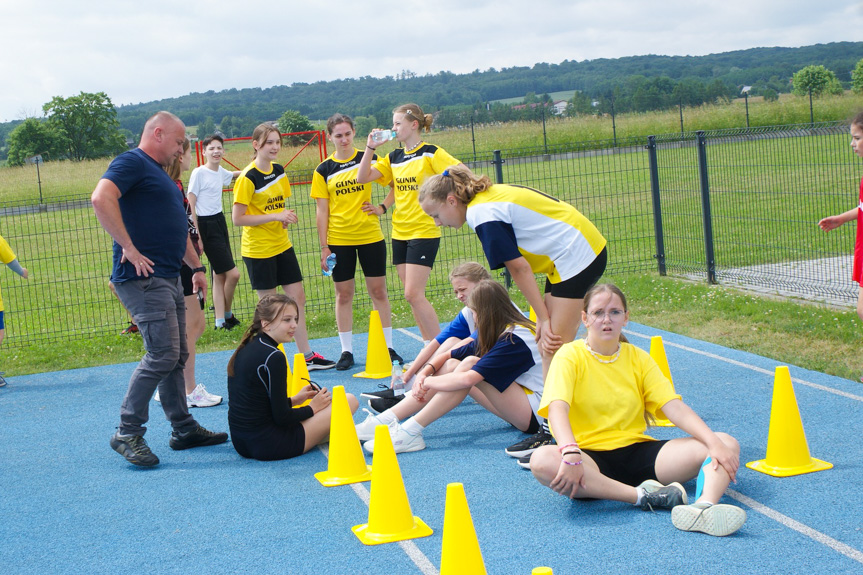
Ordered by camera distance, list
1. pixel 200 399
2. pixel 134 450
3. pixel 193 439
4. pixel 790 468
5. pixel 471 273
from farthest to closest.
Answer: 1. pixel 200 399
2. pixel 193 439
3. pixel 471 273
4. pixel 134 450
5. pixel 790 468

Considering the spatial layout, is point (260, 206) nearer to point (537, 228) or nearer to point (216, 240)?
point (216, 240)

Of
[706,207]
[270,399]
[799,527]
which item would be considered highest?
[706,207]

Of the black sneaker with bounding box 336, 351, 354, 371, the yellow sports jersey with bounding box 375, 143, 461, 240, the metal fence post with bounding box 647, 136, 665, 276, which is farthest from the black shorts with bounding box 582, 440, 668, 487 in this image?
the metal fence post with bounding box 647, 136, 665, 276

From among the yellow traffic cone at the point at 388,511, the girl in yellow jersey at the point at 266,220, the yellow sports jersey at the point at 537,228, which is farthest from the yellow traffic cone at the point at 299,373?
the yellow traffic cone at the point at 388,511

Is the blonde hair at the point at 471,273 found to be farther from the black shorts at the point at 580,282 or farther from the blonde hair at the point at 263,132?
the blonde hair at the point at 263,132

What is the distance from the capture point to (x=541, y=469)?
13.6 ft

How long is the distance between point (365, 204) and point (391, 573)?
4.70 meters

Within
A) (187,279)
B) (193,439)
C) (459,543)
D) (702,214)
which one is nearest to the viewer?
(459,543)

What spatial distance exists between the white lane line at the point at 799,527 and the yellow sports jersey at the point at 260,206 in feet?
16.1

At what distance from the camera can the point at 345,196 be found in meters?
7.99

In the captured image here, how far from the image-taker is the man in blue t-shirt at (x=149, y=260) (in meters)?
5.40

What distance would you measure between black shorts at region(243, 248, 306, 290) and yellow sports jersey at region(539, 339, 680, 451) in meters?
4.14

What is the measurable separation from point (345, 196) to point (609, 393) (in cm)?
430

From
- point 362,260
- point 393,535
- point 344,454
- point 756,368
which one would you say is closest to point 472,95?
point 362,260
